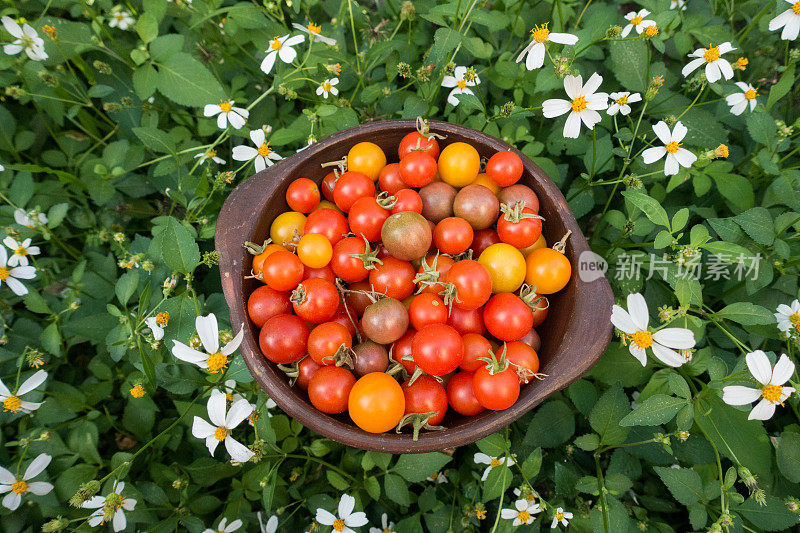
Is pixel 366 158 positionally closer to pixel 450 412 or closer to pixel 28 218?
pixel 450 412

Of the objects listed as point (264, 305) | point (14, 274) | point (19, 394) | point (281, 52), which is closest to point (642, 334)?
point (264, 305)

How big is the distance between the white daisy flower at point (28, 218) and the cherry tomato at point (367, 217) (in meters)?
1.13

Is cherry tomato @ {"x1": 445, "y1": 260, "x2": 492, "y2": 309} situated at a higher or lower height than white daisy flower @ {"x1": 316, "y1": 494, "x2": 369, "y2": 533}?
higher

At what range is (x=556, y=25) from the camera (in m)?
1.69

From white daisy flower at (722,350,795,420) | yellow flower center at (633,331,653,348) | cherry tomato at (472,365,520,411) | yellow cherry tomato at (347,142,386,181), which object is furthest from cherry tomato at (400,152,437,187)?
white daisy flower at (722,350,795,420)

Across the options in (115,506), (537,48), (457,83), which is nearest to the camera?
(115,506)

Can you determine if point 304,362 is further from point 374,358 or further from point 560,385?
point 560,385

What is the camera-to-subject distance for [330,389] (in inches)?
44.1

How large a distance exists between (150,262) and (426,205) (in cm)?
87

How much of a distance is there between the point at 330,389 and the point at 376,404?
0.14 meters

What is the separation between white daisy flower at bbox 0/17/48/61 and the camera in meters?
1.40

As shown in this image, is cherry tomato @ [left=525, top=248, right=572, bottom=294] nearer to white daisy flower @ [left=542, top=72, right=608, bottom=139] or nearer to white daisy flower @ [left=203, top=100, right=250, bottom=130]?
white daisy flower @ [left=542, top=72, right=608, bottom=139]

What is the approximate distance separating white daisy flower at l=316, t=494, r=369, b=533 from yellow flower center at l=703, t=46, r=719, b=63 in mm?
1765

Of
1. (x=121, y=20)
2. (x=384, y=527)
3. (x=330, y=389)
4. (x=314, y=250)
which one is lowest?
(x=384, y=527)
